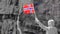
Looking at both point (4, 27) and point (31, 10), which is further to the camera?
point (4, 27)

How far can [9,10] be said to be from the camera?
10.6ft

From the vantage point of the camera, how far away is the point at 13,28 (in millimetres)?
3203

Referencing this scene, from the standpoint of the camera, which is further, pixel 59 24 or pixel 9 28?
pixel 9 28

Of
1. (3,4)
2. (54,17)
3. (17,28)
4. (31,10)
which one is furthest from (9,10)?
(31,10)

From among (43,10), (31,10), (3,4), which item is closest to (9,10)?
(3,4)

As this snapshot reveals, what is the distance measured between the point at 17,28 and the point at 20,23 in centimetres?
12

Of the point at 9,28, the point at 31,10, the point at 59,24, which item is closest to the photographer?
the point at 31,10

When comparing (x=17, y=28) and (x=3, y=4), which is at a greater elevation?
(x=3, y=4)

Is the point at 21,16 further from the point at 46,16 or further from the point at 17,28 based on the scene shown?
the point at 46,16

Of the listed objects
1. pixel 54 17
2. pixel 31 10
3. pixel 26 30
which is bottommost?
pixel 26 30

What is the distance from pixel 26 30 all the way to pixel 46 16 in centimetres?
44

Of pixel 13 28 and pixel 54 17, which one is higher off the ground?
pixel 54 17

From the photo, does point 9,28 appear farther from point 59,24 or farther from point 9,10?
point 59,24

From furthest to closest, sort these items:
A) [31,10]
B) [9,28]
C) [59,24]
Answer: [9,28] → [59,24] → [31,10]
